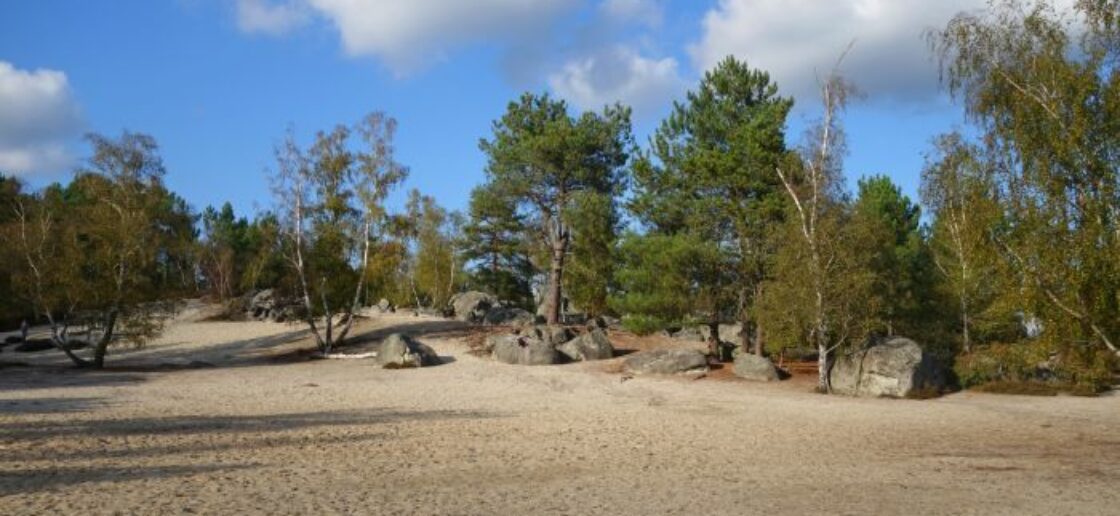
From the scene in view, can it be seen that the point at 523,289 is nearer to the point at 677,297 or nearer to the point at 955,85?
the point at 677,297

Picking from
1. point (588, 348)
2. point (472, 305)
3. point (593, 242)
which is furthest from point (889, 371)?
point (472, 305)

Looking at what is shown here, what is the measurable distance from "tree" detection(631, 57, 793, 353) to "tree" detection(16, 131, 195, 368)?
21379 millimetres

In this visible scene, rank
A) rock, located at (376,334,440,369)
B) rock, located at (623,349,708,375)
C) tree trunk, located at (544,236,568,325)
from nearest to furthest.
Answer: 1. rock, located at (623,349,708,375)
2. rock, located at (376,334,440,369)
3. tree trunk, located at (544,236,568,325)

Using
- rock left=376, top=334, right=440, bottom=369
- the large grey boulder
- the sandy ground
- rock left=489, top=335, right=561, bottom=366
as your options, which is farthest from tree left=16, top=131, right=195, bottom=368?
the large grey boulder

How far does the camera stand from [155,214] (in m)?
35.8

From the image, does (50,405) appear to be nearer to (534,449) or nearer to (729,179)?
(534,449)

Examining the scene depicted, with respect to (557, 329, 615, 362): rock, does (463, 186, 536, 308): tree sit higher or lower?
higher

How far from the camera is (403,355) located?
1407 inches

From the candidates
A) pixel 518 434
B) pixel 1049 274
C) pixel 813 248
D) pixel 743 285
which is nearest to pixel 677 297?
pixel 743 285

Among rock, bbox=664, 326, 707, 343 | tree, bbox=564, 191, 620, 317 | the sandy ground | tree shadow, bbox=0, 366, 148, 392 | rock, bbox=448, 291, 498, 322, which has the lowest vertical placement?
the sandy ground

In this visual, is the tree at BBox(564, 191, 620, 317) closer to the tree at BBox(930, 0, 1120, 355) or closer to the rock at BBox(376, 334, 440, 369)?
the rock at BBox(376, 334, 440, 369)

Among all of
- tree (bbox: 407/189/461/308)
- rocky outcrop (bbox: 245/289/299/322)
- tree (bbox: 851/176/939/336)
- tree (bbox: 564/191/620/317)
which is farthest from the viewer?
tree (bbox: 407/189/461/308)

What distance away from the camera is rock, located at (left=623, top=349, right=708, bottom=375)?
110 ft

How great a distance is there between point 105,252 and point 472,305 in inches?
1122
